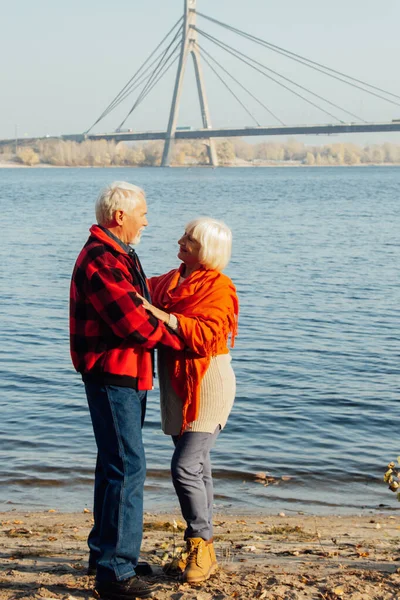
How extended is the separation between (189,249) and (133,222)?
0.22m

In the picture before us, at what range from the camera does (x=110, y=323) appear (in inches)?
114

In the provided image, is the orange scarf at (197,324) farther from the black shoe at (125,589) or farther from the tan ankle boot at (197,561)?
the black shoe at (125,589)

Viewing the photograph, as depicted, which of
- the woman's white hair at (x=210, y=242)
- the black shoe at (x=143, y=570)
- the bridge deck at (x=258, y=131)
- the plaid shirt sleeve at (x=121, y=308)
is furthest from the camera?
the bridge deck at (x=258, y=131)

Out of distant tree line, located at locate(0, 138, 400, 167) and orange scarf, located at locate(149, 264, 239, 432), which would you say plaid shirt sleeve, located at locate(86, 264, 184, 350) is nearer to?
orange scarf, located at locate(149, 264, 239, 432)

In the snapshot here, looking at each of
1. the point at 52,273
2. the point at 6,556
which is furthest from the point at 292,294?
the point at 6,556

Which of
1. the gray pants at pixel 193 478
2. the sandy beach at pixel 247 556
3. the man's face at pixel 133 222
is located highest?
the man's face at pixel 133 222

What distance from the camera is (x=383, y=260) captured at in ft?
61.1

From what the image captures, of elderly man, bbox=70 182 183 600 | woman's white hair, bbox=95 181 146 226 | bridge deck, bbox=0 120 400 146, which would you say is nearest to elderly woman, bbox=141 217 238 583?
elderly man, bbox=70 182 183 600

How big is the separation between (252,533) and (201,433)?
125 centimetres

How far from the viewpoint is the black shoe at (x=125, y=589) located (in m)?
2.96

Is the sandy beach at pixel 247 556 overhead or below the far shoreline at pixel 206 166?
below

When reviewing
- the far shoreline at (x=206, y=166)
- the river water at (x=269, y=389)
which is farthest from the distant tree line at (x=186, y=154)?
the river water at (x=269, y=389)

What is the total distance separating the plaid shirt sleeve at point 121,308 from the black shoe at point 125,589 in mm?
797

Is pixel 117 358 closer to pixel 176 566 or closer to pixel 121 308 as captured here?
pixel 121 308
